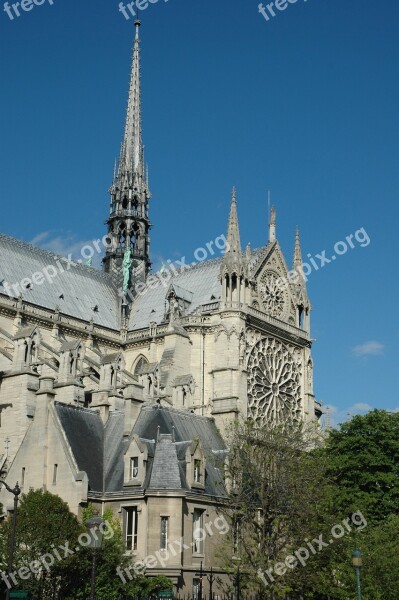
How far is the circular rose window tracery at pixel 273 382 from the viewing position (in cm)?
6338

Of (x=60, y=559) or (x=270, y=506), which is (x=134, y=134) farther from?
(x=60, y=559)

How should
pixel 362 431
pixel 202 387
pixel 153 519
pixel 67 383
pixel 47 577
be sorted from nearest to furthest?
pixel 47 577 → pixel 153 519 → pixel 67 383 → pixel 362 431 → pixel 202 387

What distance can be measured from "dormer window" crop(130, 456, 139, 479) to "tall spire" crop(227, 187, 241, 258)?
28.1m

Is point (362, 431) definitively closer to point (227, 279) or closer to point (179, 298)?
point (227, 279)

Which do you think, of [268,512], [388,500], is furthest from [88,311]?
[268,512]

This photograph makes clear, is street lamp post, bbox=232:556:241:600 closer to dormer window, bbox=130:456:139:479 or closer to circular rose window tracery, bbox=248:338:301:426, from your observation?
dormer window, bbox=130:456:139:479

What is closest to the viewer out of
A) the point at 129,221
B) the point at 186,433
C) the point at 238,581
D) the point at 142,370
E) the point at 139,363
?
the point at 238,581

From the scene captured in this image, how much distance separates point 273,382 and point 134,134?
33333mm

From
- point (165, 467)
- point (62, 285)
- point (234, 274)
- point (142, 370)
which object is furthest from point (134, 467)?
point (62, 285)

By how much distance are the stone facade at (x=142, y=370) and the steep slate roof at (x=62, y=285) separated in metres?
0.14

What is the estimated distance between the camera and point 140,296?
77312 millimetres

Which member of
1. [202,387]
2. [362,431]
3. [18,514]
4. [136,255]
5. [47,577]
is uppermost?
[136,255]

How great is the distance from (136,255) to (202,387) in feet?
72.4

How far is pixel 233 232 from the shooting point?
65.8m
